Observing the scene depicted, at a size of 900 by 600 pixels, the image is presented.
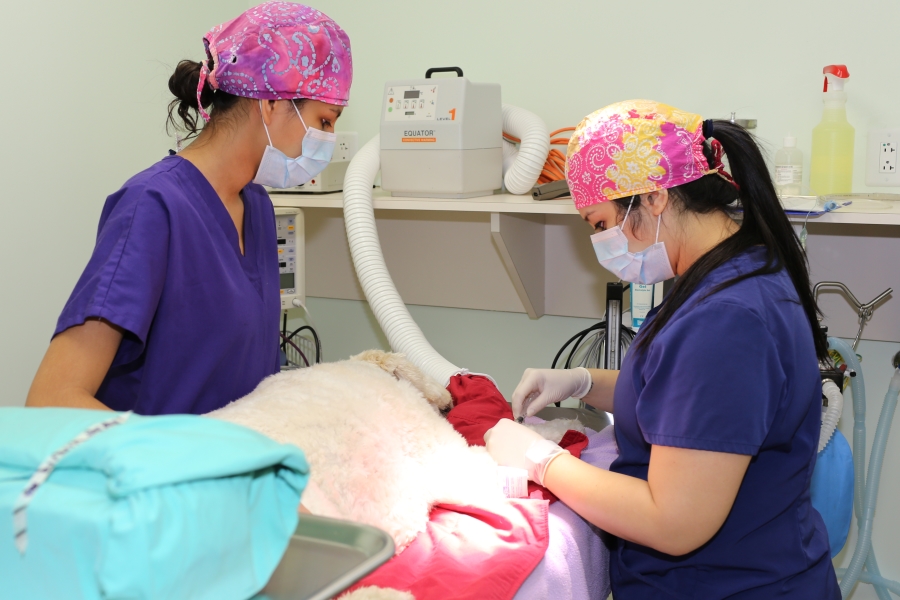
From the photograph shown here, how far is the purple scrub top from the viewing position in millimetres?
1061

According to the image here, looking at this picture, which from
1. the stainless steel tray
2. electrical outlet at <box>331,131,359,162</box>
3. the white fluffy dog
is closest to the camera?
the white fluffy dog

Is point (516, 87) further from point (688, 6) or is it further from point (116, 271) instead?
point (116, 271)

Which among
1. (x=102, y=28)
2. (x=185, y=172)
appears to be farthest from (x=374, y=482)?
(x=102, y=28)

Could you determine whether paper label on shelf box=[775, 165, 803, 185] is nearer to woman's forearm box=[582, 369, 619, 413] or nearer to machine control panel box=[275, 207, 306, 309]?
woman's forearm box=[582, 369, 619, 413]

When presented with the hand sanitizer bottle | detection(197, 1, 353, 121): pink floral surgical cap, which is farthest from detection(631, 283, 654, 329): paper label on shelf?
detection(197, 1, 353, 121): pink floral surgical cap

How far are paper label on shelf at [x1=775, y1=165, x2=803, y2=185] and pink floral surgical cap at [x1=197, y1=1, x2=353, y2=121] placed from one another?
1196mm

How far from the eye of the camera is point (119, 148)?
2229 millimetres

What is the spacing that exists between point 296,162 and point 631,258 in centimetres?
60

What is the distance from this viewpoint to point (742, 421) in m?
0.96

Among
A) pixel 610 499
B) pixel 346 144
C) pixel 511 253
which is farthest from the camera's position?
pixel 346 144

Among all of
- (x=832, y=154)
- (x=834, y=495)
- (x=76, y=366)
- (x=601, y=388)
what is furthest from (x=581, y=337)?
(x=76, y=366)

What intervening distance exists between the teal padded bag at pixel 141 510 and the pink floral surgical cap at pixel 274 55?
806mm

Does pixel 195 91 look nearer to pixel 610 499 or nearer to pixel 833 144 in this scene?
pixel 610 499

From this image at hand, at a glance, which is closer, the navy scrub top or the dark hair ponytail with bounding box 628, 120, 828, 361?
the navy scrub top
